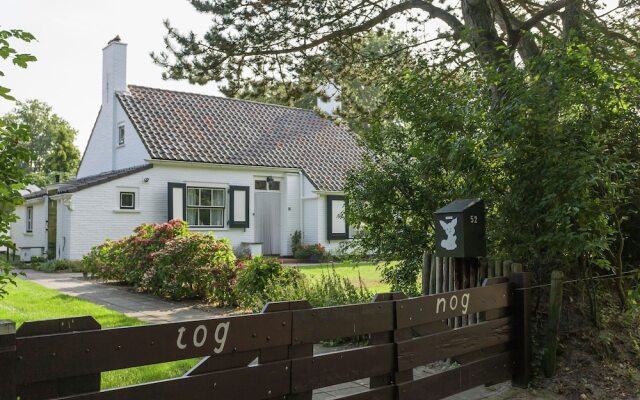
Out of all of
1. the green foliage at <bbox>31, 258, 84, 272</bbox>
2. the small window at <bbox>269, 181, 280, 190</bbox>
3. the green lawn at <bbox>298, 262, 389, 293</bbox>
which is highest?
the small window at <bbox>269, 181, 280, 190</bbox>

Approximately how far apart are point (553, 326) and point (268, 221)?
17.1m

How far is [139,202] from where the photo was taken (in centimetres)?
1898

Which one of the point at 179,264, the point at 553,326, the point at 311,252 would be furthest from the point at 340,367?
the point at 311,252

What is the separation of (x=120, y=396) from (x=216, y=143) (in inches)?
744

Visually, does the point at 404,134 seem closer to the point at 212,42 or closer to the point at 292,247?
the point at 212,42

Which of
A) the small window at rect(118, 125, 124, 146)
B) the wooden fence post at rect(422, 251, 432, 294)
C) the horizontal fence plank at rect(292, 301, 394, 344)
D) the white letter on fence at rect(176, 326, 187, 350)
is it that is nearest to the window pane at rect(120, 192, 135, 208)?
the small window at rect(118, 125, 124, 146)

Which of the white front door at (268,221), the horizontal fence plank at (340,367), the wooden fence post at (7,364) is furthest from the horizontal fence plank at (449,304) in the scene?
the white front door at (268,221)

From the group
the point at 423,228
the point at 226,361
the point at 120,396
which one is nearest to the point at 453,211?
the point at 423,228

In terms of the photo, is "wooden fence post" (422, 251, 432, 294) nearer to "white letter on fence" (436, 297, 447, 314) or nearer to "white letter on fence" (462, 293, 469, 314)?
"white letter on fence" (462, 293, 469, 314)

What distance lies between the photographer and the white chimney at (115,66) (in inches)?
839

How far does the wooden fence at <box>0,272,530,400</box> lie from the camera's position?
269cm

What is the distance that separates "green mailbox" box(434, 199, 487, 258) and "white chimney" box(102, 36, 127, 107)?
59.4 feet

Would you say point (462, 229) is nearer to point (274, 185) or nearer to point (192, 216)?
point (192, 216)

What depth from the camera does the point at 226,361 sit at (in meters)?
3.34
